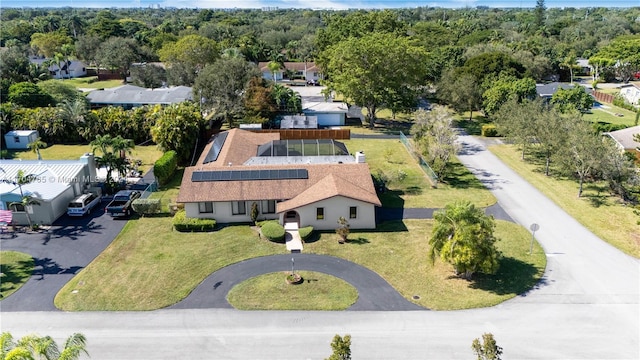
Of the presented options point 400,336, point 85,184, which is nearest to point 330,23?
point 85,184

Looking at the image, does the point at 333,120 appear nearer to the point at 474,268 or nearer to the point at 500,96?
the point at 500,96

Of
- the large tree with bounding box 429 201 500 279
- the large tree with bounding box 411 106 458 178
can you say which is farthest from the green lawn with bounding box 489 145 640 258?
the large tree with bounding box 429 201 500 279

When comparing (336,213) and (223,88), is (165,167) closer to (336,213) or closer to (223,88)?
(336,213)

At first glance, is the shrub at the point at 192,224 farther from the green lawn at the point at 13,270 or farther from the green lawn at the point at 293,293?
the green lawn at the point at 13,270

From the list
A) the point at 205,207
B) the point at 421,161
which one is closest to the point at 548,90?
the point at 421,161

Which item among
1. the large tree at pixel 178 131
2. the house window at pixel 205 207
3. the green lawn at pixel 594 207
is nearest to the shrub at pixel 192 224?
the house window at pixel 205 207

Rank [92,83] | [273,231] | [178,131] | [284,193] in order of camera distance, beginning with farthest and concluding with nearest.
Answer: [92,83]
[178,131]
[284,193]
[273,231]

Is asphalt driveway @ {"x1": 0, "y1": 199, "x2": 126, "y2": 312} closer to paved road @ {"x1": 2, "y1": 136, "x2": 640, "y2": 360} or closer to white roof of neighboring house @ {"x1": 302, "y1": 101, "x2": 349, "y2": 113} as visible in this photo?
paved road @ {"x1": 2, "y1": 136, "x2": 640, "y2": 360}
